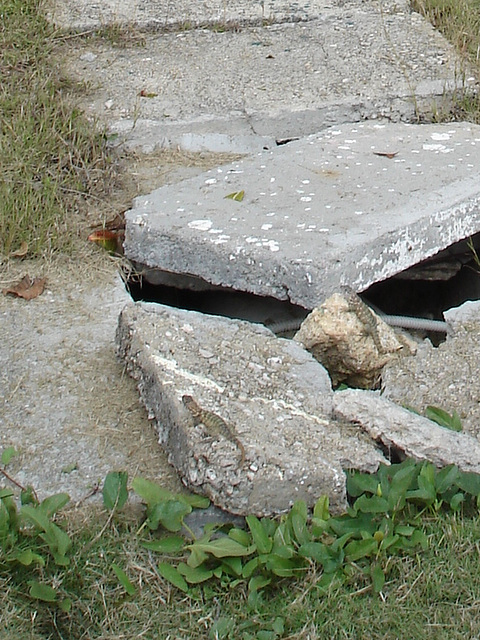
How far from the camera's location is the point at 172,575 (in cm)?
196

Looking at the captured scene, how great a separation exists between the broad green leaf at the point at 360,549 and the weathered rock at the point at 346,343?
0.68 metres

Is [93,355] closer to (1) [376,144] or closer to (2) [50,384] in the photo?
(2) [50,384]

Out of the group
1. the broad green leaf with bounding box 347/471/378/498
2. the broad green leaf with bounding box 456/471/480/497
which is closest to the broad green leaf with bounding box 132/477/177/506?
the broad green leaf with bounding box 347/471/378/498

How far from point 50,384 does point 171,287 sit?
80 cm

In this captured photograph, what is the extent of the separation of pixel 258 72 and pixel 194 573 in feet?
9.15

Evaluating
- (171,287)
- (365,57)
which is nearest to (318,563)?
(171,287)

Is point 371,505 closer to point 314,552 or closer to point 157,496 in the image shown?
point 314,552

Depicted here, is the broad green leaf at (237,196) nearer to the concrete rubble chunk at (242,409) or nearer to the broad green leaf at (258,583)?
the concrete rubble chunk at (242,409)

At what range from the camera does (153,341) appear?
2426mm

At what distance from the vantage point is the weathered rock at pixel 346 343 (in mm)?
2506

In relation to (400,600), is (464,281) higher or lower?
lower

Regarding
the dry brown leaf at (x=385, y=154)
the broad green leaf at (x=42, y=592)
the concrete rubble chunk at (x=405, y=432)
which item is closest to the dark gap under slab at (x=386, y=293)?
the dry brown leaf at (x=385, y=154)

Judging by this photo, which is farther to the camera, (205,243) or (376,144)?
(376,144)

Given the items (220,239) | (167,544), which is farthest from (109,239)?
(167,544)
